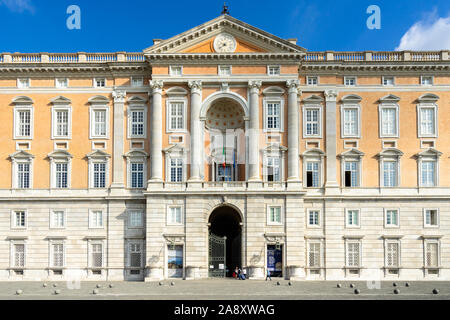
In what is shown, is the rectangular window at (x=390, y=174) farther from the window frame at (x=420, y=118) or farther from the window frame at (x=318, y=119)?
the window frame at (x=318, y=119)

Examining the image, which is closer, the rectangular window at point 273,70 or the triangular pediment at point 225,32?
the triangular pediment at point 225,32

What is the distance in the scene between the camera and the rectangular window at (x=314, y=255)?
165ft

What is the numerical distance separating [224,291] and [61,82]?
89.4ft

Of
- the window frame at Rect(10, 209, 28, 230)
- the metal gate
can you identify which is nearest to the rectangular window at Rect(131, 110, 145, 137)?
the metal gate

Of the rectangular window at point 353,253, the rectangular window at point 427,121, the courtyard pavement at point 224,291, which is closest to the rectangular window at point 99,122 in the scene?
the courtyard pavement at point 224,291

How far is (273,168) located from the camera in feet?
166

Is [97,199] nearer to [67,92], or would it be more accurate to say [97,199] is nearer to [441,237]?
[67,92]

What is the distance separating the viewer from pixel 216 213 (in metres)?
53.0

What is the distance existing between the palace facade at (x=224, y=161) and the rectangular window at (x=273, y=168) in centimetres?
13

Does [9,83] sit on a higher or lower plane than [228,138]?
higher

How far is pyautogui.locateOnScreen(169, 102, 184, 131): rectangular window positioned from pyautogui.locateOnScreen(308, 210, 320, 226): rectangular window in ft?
46.8
